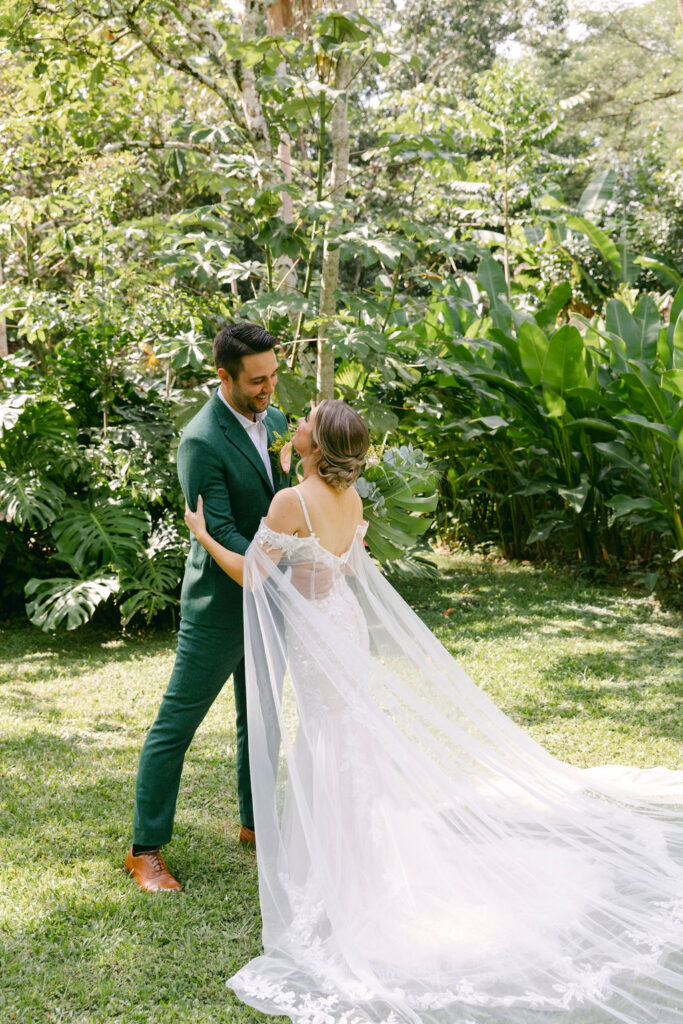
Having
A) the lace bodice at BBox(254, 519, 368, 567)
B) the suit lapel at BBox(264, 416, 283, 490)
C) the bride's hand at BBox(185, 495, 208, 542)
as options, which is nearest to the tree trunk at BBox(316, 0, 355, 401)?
the suit lapel at BBox(264, 416, 283, 490)

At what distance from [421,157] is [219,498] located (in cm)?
276

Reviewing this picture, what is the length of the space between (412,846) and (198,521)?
1100 millimetres

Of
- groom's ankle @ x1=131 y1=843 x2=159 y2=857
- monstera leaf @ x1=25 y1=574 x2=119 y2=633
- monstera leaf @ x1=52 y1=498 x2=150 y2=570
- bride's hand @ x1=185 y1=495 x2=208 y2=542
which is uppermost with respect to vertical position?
bride's hand @ x1=185 y1=495 x2=208 y2=542

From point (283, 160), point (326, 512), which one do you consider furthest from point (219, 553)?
point (283, 160)

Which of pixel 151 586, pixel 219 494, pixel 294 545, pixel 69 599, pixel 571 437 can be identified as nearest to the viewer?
pixel 294 545

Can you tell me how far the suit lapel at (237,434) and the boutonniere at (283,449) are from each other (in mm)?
65

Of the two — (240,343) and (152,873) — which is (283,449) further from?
(152,873)

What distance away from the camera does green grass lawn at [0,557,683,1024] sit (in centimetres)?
243

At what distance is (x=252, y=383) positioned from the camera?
2768mm

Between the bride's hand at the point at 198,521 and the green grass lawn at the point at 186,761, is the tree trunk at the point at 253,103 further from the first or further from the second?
the bride's hand at the point at 198,521

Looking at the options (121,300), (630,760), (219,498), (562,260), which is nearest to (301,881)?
(219,498)

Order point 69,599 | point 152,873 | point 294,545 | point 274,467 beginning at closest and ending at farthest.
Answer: point 294,545, point 152,873, point 274,467, point 69,599

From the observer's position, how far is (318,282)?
629 centimetres

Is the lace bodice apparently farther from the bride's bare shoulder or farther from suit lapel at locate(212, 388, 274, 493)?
suit lapel at locate(212, 388, 274, 493)
